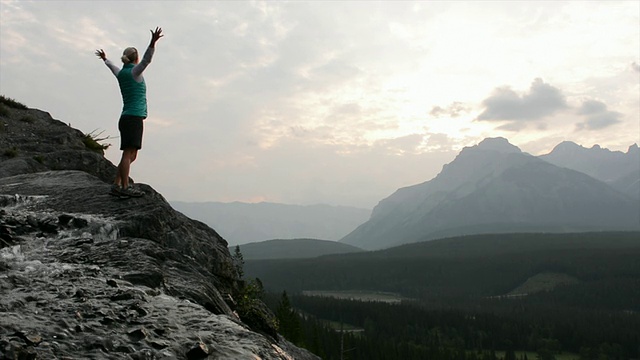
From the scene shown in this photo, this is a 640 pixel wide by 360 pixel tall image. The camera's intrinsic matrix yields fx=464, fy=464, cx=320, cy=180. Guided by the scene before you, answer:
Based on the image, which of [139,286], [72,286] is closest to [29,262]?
[72,286]

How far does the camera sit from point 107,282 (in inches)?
345

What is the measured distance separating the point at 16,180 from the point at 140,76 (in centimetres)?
794

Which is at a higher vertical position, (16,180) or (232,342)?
(16,180)

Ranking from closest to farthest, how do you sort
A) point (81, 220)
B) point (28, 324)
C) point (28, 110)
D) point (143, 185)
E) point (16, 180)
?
point (28, 324), point (81, 220), point (143, 185), point (16, 180), point (28, 110)

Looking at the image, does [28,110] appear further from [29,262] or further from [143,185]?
[29,262]

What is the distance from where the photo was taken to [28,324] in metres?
6.87

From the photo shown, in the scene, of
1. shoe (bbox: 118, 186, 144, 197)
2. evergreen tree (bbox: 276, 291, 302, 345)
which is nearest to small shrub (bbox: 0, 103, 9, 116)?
shoe (bbox: 118, 186, 144, 197)

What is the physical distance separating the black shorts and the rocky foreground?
1.65 meters

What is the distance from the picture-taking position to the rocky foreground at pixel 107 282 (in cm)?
693

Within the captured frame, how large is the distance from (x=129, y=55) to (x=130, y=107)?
1.42 meters

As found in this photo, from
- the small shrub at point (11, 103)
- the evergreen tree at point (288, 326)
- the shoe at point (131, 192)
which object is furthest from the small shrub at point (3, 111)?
the evergreen tree at point (288, 326)

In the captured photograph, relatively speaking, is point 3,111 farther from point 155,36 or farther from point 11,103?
point 155,36

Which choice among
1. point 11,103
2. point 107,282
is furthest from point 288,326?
point 107,282

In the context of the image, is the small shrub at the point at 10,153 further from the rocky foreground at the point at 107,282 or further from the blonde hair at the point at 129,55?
the blonde hair at the point at 129,55
